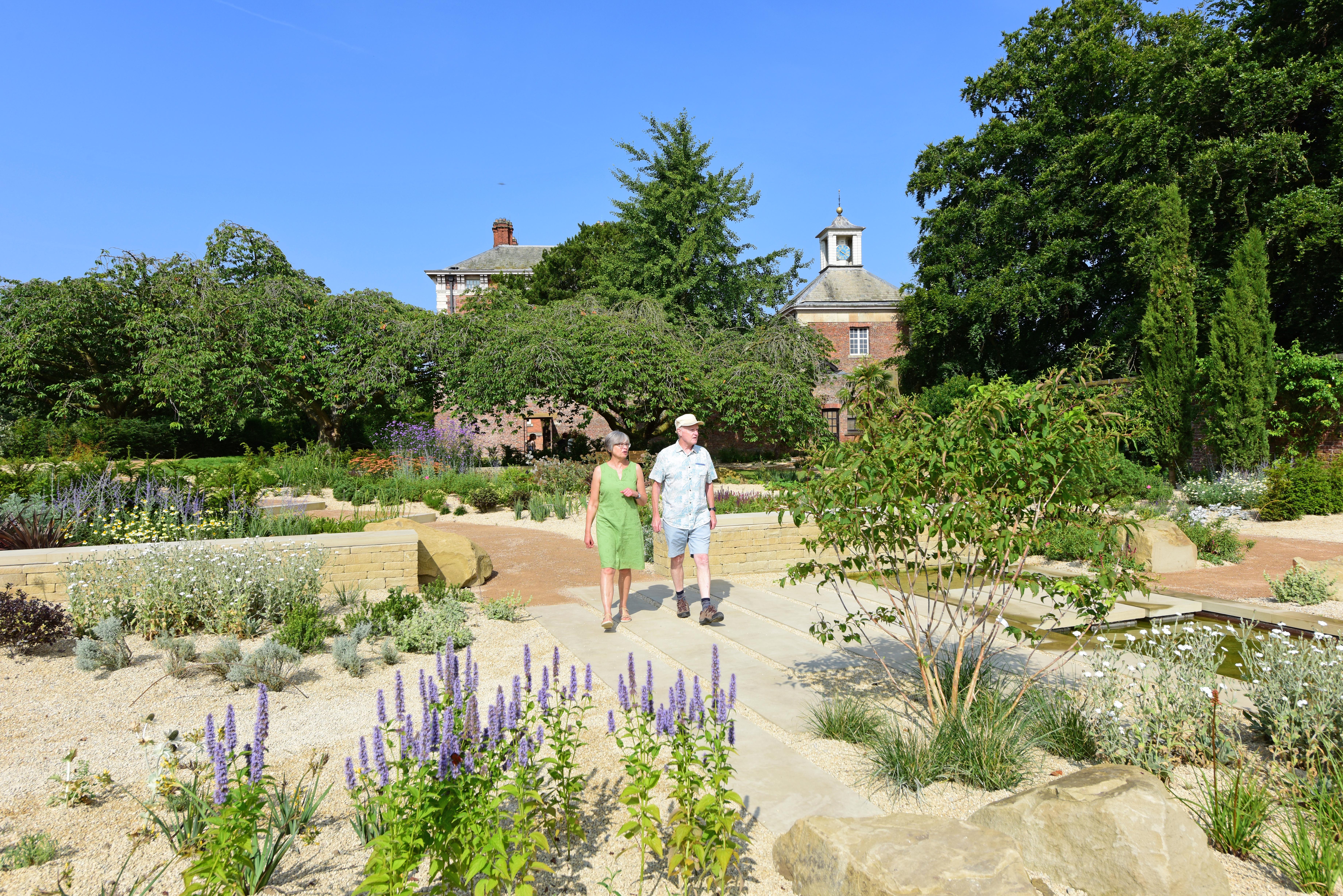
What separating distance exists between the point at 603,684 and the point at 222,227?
24.6m

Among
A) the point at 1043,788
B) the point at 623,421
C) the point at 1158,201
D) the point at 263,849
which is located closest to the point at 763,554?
the point at 1043,788

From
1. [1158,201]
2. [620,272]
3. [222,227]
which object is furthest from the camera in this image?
[620,272]

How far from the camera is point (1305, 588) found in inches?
263

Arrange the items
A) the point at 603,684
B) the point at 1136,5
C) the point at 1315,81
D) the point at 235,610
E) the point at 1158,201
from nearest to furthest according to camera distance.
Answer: the point at 603,684, the point at 235,610, the point at 1315,81, the point at 1158,201, the point at 1136,5

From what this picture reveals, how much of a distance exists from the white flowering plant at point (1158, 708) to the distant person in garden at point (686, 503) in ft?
9.93

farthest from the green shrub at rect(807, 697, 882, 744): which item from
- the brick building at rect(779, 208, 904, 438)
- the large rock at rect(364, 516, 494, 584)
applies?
the brick building at rect(779, 208, 904, 438)

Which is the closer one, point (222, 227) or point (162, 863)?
point (162, 863)

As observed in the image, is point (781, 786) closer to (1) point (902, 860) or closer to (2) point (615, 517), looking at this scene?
(1) point (902, 860)

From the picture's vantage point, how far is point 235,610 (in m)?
5.49

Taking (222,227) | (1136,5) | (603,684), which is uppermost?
(1136,5)

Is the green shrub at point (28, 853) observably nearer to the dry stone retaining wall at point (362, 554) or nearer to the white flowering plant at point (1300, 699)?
the dry stone retaining wall at point (362, 554)

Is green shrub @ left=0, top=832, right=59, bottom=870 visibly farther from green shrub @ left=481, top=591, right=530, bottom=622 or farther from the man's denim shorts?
the man's denim shorts

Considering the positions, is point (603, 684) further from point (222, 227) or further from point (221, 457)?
point (222, 227)

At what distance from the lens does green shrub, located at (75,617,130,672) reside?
461 centimetres
